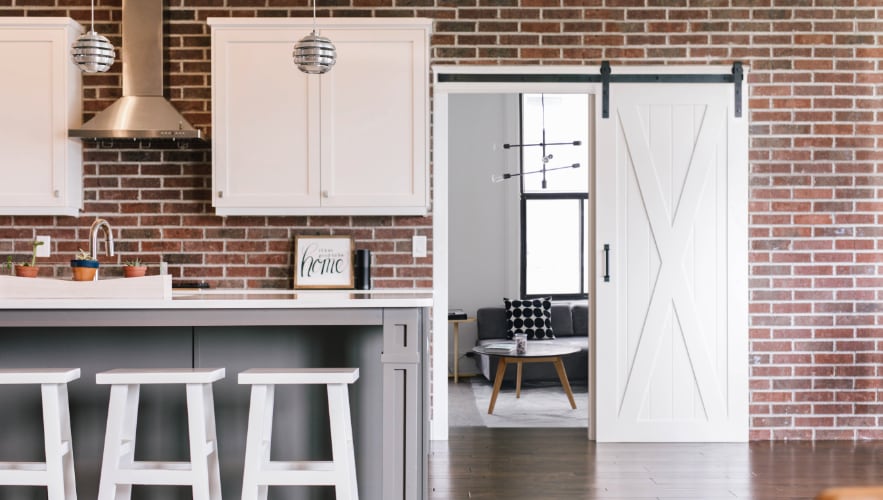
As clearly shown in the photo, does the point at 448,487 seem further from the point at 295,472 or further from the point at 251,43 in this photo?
the point at 251,43

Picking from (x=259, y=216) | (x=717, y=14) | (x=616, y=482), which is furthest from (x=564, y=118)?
(x=616, y=482)

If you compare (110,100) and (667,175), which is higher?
(110,100)

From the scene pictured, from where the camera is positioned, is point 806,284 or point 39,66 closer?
point 39,66

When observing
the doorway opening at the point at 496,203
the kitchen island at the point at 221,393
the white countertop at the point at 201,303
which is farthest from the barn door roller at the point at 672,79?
the doorway opening at the point at 496,203

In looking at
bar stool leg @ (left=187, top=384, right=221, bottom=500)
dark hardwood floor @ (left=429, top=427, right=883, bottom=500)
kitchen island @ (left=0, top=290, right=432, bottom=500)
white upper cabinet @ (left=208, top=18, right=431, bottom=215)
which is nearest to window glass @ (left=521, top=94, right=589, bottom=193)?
dark hardwood floor @ (left=429, top=427, right=883, bottom=500)

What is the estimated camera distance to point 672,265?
461cm

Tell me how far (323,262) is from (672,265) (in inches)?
80.8

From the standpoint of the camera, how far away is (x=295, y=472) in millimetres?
2568

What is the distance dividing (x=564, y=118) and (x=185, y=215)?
4.27 m

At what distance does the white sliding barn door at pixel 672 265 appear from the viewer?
4594 millimetres

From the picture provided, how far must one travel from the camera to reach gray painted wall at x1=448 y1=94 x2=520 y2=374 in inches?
300

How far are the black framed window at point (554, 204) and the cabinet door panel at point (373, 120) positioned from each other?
361 centimetres

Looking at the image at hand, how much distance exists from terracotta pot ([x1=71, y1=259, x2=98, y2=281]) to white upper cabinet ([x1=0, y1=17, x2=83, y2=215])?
5.56 ft

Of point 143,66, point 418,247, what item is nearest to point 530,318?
point 418,247
